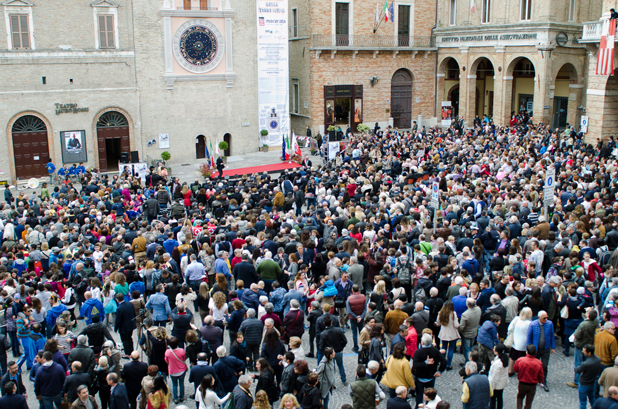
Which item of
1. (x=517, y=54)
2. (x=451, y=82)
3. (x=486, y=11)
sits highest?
(x=486, y=11)

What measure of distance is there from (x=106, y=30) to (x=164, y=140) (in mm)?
6259

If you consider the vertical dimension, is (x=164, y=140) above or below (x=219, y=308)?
above

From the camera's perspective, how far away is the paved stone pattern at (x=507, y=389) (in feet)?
32.2

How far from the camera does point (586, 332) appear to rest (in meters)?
9.62

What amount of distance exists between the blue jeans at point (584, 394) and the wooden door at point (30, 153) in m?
27.0

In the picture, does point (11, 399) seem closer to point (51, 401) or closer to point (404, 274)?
point (51, 401)

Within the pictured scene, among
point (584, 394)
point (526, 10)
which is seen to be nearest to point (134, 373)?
point (584, 394)

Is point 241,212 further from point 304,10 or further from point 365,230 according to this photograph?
point 304,10

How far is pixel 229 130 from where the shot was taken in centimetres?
3303

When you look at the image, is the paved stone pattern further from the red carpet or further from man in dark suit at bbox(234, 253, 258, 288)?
the red carpet

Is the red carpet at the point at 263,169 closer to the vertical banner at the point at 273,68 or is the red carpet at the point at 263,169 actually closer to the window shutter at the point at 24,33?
the vertical banner at the point at 273,68

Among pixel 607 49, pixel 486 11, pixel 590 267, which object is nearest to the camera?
pixel 590 267

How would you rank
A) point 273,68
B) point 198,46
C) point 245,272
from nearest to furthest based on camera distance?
point 245,272, point 198,46, point 273,68

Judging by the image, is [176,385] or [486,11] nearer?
[176,385]
